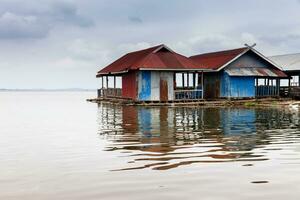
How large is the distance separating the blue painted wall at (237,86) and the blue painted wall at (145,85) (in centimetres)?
745

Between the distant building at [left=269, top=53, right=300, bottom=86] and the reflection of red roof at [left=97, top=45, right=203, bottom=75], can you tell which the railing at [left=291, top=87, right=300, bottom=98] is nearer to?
the distant building at [left=269, top=53, right=300, bottom=86]

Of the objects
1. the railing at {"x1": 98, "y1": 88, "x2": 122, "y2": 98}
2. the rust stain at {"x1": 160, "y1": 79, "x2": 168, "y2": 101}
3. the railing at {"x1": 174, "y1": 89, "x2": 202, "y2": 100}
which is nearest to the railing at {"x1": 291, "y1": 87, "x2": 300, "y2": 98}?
the railing at {"x1": 174, "y1": 89, "x2": 202, "y2": 100}

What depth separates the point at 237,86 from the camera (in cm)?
3634

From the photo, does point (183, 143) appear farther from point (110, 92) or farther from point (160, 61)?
point (110, 92)

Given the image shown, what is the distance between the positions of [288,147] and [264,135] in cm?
291

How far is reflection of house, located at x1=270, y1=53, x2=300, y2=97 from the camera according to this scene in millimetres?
39531

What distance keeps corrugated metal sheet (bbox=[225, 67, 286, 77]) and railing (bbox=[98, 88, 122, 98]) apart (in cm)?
1032

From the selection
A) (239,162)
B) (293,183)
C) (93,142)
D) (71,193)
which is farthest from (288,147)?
(71,193)

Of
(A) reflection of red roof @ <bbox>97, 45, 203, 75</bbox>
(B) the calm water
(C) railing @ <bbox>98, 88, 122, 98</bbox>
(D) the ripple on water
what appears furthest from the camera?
(C) railing @ <bbox>98, 88, 122, 98</bbox>

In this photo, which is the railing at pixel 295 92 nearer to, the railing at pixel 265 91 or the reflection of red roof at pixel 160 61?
the railing at pixel 265 91

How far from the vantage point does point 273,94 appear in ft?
128

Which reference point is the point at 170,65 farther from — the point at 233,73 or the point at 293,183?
the point at 293,183

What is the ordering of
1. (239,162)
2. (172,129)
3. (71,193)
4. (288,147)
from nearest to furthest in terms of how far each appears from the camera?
(71,193), (239,162), (288,147), (172,129)

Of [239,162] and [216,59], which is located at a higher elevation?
[216,59]
